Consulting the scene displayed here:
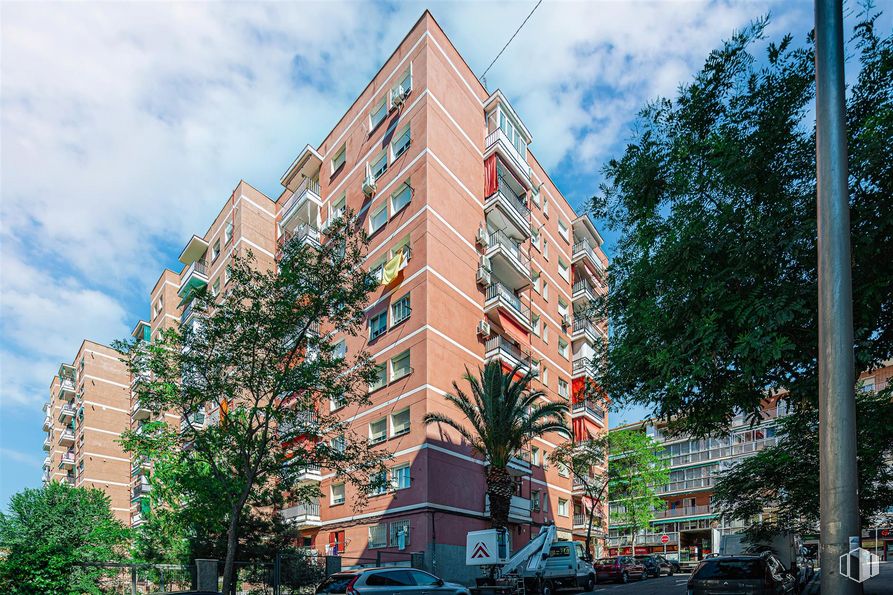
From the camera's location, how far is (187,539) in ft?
87.9

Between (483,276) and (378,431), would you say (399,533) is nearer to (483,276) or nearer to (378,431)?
(378,431)

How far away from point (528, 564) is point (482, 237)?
1764 centimetres

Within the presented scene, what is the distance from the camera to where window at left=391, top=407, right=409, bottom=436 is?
2959 cm

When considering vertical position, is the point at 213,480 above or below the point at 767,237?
below

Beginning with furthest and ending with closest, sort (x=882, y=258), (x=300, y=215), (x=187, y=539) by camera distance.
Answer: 1. (x=300, y=215)
2. (x=187, y=539)
3. (x=882, y=258)

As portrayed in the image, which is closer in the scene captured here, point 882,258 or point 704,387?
point 882,258

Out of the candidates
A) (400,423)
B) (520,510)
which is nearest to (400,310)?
(400,423)

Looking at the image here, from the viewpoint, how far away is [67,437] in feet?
238

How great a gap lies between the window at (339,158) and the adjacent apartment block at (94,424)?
36680 mm

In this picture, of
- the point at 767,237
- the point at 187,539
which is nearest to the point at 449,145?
the point at 187,539

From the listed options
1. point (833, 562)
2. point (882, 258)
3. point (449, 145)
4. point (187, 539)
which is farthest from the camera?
point (449, 145)

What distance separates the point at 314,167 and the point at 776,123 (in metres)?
35.8

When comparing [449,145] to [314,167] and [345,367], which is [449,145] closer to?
[314,167]

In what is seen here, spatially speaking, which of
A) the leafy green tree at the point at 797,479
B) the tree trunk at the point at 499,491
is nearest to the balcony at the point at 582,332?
the tree trunk at the point at 499,491
